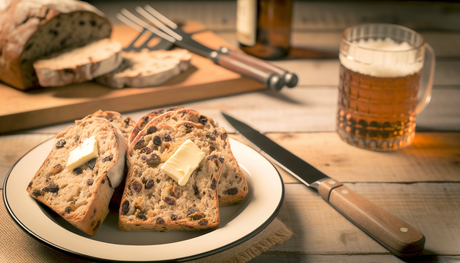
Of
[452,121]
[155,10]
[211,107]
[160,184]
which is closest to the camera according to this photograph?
[160,184]

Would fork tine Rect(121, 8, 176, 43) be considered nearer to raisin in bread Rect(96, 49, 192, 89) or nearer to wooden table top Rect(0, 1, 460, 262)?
raisin in bread Rect(96, 49, 192, 89)

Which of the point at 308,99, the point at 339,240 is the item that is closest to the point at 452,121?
the point at 308,99

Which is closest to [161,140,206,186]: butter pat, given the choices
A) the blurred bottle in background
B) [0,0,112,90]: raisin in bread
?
[0,0,112,90]: raisin in bread

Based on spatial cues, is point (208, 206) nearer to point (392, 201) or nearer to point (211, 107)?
point (392, 201)

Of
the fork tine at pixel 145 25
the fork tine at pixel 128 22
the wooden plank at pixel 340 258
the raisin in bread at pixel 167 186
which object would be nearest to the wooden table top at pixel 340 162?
the wooden plank at pixel 340 258

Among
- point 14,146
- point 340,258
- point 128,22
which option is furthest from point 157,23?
point 340,258
